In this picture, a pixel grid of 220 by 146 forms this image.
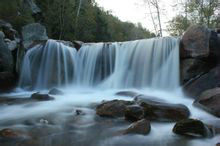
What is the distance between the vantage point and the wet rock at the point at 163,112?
6223mm

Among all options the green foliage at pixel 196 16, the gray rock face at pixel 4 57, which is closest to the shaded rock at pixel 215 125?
the gray rock face at pixel 4 57

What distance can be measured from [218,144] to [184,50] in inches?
258

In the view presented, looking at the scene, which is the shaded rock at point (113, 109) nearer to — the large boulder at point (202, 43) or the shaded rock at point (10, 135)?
the shaded rock at point (10, 135)

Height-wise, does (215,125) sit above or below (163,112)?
below

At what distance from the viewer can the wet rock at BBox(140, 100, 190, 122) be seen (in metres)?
6.22

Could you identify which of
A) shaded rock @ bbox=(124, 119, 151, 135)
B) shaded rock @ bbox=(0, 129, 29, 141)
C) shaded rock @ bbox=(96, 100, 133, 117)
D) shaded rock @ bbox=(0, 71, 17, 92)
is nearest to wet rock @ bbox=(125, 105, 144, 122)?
shaded rock @ bbox=(96, 100, 133, 117)

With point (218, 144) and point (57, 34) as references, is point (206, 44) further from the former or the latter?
point (57, 34)

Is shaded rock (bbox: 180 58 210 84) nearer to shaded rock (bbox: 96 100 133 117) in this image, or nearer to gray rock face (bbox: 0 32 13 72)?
shaded rock (bbox: 96 100 133 117)

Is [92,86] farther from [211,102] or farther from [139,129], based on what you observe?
[139,129]

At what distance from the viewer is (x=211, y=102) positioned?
7.00 m

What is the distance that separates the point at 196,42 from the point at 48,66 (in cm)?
728

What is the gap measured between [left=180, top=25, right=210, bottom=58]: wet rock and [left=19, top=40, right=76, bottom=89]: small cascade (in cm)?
607

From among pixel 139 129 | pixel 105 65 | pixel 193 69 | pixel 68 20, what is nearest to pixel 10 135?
pixel 139 129

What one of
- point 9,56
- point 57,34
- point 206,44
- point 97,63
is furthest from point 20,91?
point 57,34
